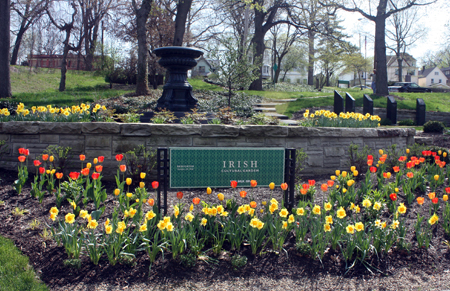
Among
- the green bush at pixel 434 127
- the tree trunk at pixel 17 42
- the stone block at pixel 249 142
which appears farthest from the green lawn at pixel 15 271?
the tree trunk at pixel 17 42

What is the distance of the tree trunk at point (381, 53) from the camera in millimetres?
16641

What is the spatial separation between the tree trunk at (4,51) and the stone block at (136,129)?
9.14 meters

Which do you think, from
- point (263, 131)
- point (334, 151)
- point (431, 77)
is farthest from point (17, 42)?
point (431, 77)

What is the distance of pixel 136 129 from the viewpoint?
4.93m

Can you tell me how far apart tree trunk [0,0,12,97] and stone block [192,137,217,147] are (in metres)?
9.75

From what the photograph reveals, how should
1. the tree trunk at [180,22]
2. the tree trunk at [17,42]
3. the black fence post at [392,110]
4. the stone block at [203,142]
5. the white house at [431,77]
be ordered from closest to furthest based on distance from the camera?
the stone block at [203,142], the black fence post at [392,110], the tree trunk at [180,22], the tree trunk at [17,42], the white house at [431,77]

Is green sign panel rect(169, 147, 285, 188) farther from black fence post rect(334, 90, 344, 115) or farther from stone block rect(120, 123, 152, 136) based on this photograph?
black fence post rect(334, 90, 344, 115)

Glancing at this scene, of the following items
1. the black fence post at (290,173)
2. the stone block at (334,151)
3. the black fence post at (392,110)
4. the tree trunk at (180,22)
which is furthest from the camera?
the tree trunk at (180,22)

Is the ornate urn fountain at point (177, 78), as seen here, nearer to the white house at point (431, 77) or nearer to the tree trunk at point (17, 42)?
the tree trunk at point (17, 42)

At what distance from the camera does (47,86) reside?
17.9 m

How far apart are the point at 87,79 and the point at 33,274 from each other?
20.5 meters

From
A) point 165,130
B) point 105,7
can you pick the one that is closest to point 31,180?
point 165,130

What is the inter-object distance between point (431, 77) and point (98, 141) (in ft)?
249

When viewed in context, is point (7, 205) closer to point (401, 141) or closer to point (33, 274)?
point (33, 274)
